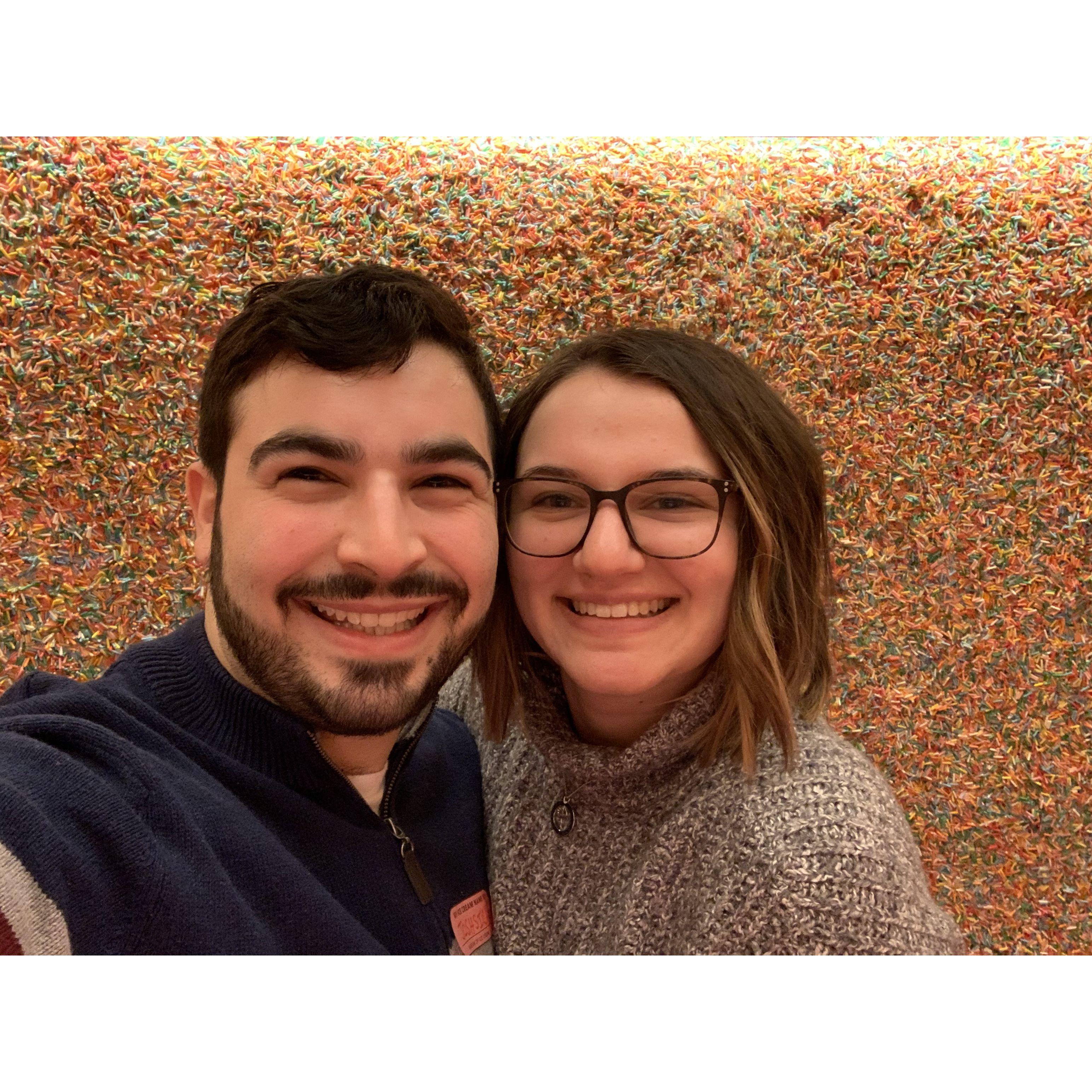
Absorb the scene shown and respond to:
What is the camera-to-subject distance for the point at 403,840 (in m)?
1.20

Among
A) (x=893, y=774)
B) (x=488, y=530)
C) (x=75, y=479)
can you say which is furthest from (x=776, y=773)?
(x=75, y=479)

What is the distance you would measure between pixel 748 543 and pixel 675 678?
0.70 feet

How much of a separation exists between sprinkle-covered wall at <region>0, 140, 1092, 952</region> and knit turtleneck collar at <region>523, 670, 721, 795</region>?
318mm

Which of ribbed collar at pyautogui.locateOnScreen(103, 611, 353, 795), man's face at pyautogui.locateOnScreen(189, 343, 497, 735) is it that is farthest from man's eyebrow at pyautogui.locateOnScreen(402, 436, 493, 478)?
ribbed collar at pyautogui.locateOnScreen(103, 611, 353, 795)

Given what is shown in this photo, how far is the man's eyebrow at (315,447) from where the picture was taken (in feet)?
3.56

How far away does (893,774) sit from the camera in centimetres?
139

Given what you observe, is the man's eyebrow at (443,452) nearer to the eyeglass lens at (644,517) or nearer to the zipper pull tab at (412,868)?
the eyeglass lens at (644,517)

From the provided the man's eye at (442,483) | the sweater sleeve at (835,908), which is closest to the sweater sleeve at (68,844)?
the man's eye at (442,483)

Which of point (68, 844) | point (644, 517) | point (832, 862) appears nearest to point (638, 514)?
point (644, 517)

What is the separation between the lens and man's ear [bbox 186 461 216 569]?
121 centimetres

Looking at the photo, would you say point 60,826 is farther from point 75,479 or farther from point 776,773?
point 776,773

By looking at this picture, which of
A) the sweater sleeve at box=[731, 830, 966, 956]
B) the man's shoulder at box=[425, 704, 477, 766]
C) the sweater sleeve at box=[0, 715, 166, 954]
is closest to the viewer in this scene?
the sweater sleeve at box=[0, 715, 166, 954]

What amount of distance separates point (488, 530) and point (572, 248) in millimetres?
473

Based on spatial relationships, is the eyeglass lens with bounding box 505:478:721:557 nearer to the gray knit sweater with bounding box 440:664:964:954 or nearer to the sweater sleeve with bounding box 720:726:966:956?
the gray knit sweater with bounding box 440:664:964:954
